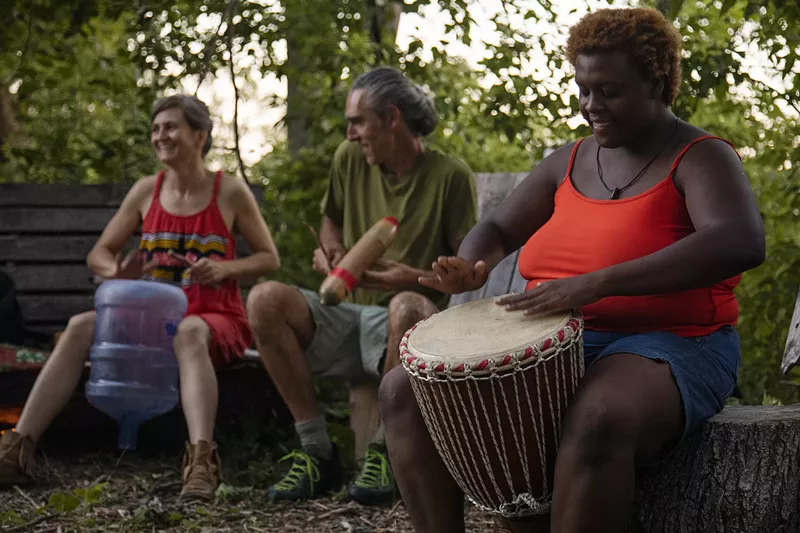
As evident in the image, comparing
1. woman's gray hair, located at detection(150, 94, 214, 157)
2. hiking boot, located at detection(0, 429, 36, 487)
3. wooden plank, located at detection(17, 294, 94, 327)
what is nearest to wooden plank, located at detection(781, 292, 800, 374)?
woman's gray hair, located at detection(150, 94, 214, 157)

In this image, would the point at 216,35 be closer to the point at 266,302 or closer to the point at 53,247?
the point at 53,247

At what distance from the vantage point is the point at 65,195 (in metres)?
5.63

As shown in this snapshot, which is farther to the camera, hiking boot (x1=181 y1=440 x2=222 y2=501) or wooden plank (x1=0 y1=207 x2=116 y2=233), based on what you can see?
wooden plank (x1=0 y1=207 x2=116 y2=233)

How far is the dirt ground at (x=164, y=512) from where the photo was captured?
142 inches

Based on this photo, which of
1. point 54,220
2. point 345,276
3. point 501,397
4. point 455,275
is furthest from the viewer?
point 54,220

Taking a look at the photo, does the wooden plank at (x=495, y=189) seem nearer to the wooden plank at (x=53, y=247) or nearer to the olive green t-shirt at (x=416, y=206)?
the olive green t-shirt at (x=416, y=206)

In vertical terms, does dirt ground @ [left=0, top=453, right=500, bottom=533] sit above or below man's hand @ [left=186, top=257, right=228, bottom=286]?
below

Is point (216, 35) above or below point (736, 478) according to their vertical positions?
above

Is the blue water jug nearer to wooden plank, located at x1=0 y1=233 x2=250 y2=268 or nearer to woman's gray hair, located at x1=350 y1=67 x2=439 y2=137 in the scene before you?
woman's gray hair, located at x1=350 y1=67 x2=439 y2=137

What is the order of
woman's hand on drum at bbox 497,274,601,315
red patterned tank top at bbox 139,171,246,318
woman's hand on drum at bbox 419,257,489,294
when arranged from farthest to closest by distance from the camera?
red patterned tank top at bbox 139,171,246,318 → woman's hand on drum at bbox 419,257,489,294 → woman's hand on drum at bbox 497,274,601,315

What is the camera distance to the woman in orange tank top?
7.47 feet

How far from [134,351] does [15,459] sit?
0.60m

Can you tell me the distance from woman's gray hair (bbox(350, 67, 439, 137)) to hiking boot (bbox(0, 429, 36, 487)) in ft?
6.07

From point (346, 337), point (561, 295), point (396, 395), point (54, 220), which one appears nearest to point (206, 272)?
point (346, 337)
